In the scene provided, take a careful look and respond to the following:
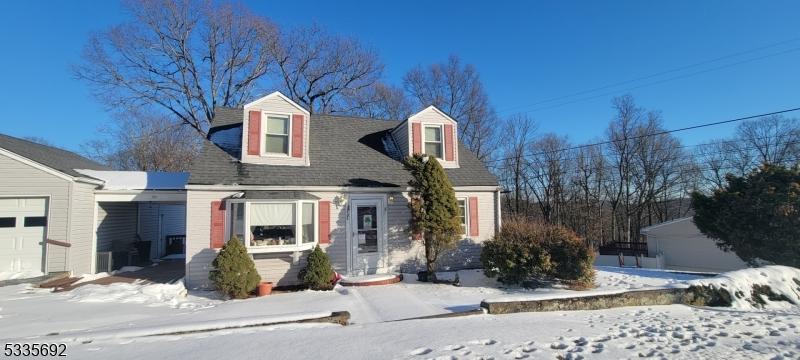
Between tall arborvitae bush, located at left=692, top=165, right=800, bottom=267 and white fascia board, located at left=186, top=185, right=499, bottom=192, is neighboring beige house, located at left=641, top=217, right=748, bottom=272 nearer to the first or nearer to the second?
tall arborvitae bush, located at left=692, top=165, right=800, bottom=267

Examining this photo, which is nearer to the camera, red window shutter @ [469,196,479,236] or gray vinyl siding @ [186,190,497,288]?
gray vinyl siding @ [186,190,497,288]

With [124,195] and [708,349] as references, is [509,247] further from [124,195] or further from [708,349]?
[124,195]

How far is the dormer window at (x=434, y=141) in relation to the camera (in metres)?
13.0

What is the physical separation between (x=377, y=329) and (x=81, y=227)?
9.93m

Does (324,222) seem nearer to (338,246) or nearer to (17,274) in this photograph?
(338,246)

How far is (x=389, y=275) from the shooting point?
33.2 ft

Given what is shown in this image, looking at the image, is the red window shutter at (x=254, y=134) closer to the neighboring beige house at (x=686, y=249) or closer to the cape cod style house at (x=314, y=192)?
the cape cod style house at (x=314, y=192)

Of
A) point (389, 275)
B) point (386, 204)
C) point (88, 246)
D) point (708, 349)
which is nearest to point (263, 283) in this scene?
point (389, 275)

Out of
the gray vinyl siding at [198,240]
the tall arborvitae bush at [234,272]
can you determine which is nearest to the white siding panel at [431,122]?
the tall arborvitae bush at [234,272]

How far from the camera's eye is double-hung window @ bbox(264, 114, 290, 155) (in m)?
11.3

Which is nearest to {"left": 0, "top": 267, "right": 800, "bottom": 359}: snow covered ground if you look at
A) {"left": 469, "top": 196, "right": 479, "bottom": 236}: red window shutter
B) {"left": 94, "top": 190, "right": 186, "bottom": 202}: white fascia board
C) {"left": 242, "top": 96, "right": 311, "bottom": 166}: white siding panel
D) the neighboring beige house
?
{"left": 94, "top": 190, "right": 186, "bottom": 202}: white fascia board

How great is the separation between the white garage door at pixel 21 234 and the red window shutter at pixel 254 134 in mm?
5490

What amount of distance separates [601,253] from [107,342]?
26897 millimetres

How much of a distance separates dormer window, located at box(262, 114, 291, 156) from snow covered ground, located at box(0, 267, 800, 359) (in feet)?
14.8
